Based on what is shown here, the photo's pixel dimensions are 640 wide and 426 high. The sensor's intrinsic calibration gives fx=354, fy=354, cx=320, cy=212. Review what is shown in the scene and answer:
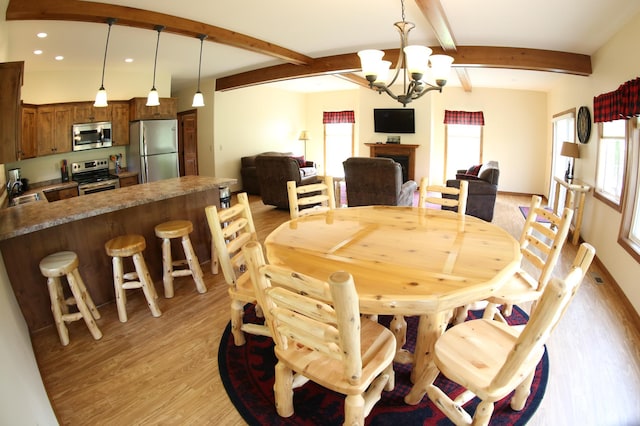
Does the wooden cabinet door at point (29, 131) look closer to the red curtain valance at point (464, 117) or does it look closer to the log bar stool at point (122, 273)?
the log bar stool at point (122, 273)

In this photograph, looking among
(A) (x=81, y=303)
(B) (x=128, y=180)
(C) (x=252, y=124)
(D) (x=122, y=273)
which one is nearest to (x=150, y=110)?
(B) (x=128, y=180)

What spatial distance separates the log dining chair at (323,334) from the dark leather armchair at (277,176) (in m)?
4.21

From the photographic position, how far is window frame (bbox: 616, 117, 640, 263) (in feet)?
9.77

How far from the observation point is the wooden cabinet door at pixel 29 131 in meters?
4.62

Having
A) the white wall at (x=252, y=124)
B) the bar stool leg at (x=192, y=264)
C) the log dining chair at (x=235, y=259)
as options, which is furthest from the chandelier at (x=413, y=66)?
the white wall at (x=252, y=124)

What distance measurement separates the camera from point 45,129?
16.1 ft

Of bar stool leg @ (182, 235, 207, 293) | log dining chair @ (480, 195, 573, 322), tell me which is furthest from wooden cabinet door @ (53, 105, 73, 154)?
log dining chair @ (480, 195, 573, 322)

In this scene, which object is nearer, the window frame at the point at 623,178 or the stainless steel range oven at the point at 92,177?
the window frame at the point at 623,178

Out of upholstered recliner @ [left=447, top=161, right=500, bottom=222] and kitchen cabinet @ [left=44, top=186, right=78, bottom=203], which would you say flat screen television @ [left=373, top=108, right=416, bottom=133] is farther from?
kitchen cabinet @ [left=44, top=186, right=78, bottom=203]

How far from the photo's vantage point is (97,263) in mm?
2949

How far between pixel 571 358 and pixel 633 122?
7.23ft

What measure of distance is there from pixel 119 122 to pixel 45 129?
1.09m

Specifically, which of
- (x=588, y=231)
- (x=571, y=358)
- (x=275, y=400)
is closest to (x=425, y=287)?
(x=275, y=400)

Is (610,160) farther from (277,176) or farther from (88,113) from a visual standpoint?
(88,113)
